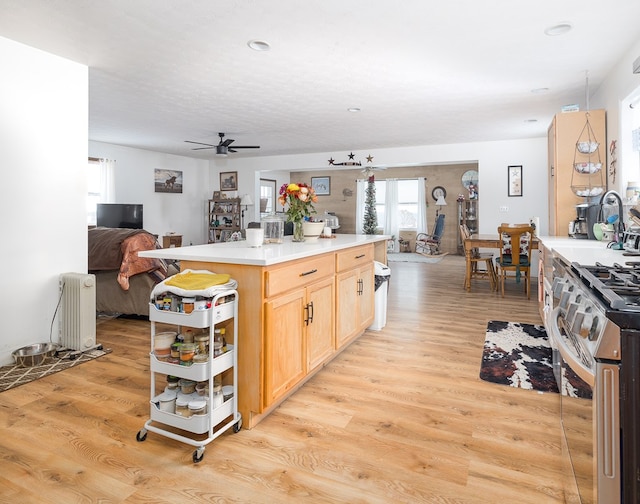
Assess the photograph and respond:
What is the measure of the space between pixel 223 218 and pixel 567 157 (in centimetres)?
731

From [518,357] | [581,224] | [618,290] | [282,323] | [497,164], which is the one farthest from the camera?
[497,164]

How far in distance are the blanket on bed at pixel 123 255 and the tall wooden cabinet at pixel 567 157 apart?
4.08 m

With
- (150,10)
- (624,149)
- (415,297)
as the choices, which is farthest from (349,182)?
(150,10)

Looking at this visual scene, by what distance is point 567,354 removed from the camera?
1.32 m

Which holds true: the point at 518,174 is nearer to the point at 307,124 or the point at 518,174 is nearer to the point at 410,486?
the point at 307,124

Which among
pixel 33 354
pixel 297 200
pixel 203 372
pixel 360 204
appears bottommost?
pixel 33 354

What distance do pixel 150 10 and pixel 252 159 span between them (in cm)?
677

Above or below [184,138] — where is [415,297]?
below

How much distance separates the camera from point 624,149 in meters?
3.46

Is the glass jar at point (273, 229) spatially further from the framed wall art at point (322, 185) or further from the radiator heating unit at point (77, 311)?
the framed wall art at point (322, 185)

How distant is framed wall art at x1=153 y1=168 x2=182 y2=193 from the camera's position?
28.4 ft

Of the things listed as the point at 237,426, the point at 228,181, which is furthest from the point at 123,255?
the point at 228,181

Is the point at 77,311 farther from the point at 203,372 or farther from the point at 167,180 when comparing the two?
the point at 167,180

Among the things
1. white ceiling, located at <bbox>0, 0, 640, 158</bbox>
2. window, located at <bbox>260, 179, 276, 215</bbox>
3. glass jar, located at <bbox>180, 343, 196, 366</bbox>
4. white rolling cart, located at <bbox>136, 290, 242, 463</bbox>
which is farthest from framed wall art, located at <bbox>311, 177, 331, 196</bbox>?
glass jar, located at <bbox>180, 343, 196, 366</bbox>
